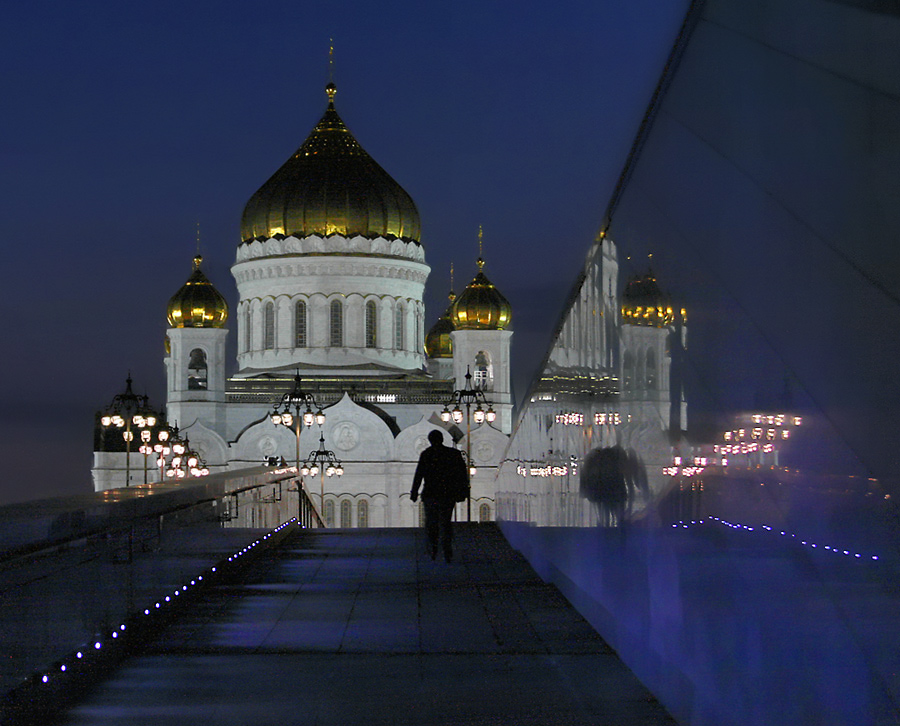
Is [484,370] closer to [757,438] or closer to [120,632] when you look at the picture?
[120,632]

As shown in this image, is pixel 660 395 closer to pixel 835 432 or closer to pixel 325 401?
pixel 835 432

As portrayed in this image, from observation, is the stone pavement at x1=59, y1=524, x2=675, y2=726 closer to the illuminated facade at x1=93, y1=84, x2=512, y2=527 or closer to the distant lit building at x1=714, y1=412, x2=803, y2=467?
the distant lit building at x1=714, y1=412, x2=803, y2=467

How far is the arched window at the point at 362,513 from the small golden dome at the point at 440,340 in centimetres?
1310

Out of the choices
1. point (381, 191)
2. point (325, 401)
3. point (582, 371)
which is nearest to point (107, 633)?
point (582, 371)

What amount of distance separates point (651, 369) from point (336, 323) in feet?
213

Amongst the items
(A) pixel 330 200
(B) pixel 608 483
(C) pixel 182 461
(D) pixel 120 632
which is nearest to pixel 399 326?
(A) pixel 330 200

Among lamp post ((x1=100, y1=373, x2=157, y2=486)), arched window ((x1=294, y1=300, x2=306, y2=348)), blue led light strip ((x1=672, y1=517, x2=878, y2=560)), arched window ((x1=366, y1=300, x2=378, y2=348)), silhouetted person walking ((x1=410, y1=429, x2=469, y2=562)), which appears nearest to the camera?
blue led light strip ((x1=672, y1=517, x2=878, y2=560))

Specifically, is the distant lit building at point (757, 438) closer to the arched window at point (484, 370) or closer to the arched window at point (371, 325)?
the arched window at point (484, 370)

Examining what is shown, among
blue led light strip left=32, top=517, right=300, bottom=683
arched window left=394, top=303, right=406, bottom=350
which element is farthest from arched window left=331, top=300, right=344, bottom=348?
blue led light strip left=32, top=517, right=300, bottom=683

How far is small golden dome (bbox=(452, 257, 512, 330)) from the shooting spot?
7019 cm

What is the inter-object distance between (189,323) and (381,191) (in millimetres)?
10304

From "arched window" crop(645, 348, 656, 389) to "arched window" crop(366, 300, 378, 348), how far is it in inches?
2559

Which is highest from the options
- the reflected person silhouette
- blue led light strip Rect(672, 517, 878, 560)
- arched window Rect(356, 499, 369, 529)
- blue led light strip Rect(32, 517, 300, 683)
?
the reflected person silhouette

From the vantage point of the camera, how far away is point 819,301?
10.8ft
